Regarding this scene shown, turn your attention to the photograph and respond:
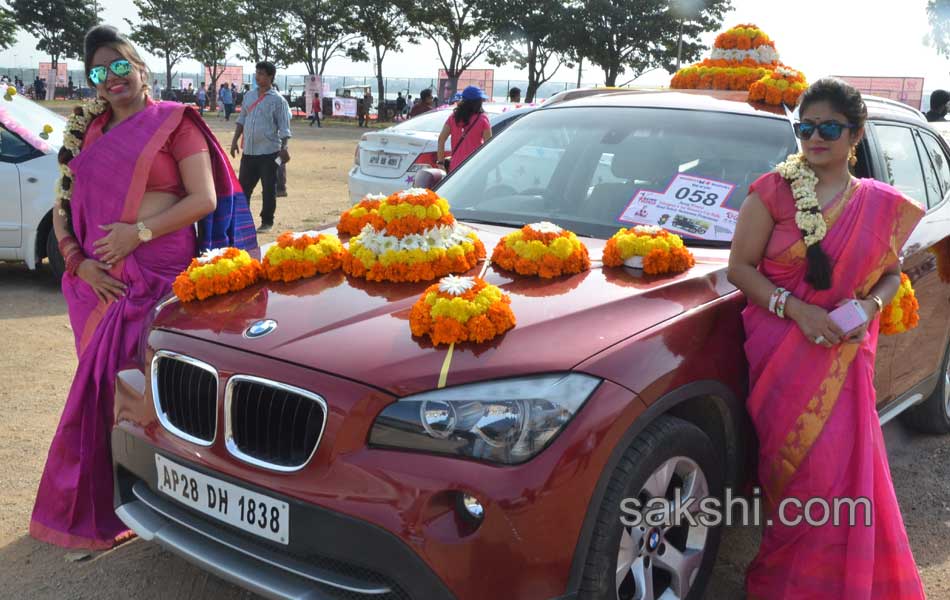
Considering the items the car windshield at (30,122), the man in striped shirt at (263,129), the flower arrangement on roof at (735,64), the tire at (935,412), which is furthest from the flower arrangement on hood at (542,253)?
the man in striped shirt at (263,129)

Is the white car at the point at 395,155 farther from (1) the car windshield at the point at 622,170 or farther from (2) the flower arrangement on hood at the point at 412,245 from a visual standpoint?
(2) the flower arrangement on hood at the point at 412,245

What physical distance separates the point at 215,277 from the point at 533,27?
40.7 metres

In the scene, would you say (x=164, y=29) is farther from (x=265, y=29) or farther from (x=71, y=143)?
(x=71, y=143)

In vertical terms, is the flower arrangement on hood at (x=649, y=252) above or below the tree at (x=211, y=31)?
below

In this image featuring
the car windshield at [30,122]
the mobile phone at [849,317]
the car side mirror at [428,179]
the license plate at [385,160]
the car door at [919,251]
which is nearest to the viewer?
the mobile phone at [849,317]

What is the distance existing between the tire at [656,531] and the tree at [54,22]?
2384 inches

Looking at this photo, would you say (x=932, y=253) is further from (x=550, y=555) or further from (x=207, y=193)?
(x=207, y=193)

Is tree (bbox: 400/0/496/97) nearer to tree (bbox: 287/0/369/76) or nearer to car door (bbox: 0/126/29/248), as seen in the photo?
tree (bbox: 287/0/369/76)

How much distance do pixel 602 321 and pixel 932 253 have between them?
88.5 inches

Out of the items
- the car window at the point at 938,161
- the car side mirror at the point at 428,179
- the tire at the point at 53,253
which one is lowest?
the tire at the point at 53,253

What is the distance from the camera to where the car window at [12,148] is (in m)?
6.81

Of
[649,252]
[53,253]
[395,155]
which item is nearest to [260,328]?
[649,252]

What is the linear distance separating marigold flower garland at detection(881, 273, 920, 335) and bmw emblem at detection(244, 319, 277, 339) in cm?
209

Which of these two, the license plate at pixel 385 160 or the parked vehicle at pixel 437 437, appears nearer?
the parked vehicle at pixel 437 437
